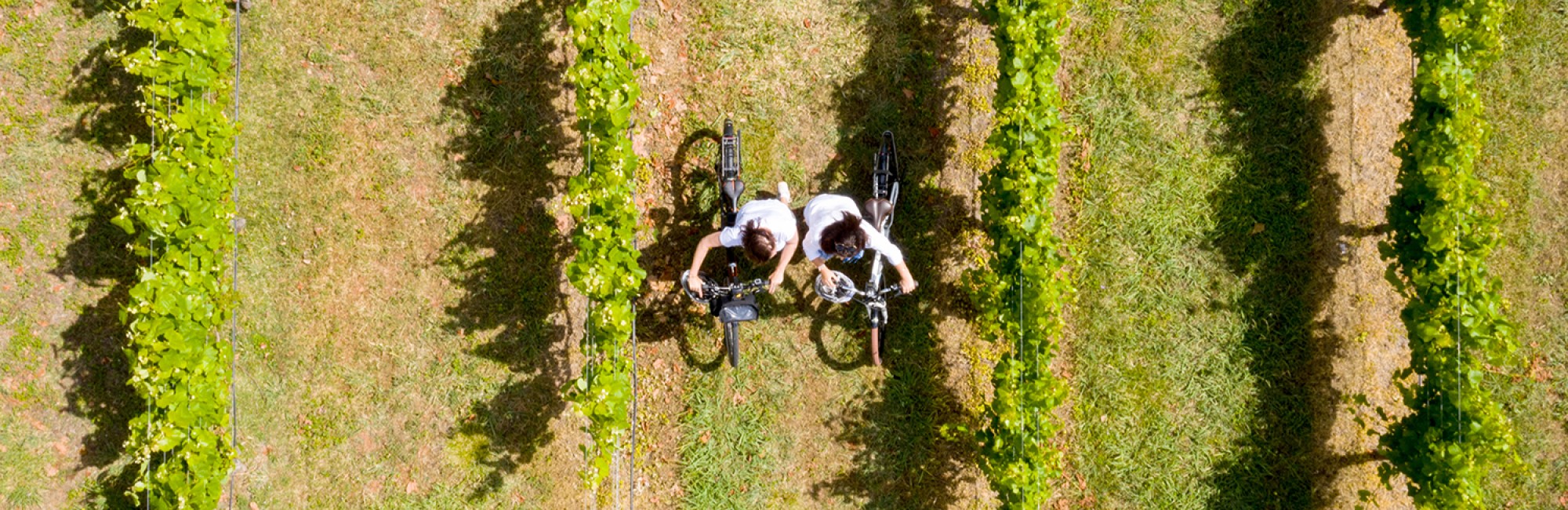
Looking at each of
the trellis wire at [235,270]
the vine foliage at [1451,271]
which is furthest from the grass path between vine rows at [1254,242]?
the trellis wire at [235,270]

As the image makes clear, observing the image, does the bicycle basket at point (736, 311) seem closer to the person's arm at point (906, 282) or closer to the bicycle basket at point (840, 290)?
the bicycle basket at point (840, 290)

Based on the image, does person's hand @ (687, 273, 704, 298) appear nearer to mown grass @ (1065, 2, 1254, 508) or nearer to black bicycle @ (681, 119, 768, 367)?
black bicycle @ (681, 119, 768, 367)

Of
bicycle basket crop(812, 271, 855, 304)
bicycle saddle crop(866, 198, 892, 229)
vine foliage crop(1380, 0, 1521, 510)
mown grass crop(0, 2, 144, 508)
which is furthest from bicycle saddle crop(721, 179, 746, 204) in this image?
vine foliage crop(1380, 0, 1521, 510)

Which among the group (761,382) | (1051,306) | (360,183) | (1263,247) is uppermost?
(360,183)

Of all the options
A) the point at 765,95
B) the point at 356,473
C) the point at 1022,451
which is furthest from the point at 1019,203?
the point at 356,473

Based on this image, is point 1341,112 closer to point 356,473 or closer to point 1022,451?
point 1022,451

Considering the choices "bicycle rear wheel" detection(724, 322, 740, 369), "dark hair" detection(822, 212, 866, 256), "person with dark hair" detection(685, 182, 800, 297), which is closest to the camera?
"dark hair" detection(822, 212, 866, 256)
